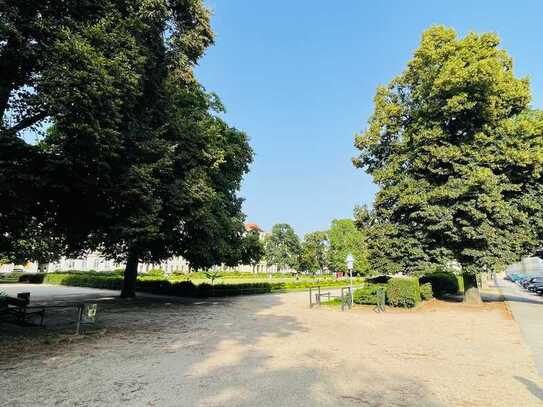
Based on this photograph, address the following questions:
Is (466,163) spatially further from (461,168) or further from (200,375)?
(200,375)

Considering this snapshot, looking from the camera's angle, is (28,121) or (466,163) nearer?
(28,121)

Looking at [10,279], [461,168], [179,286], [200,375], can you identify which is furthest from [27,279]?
[461,168]

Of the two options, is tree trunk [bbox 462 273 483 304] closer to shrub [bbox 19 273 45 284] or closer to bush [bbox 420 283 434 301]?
bush [bbox 420 283 434 301]

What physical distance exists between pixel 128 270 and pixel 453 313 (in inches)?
806

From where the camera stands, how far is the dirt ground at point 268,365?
6.07m

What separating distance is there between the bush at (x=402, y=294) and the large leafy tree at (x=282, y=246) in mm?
69481

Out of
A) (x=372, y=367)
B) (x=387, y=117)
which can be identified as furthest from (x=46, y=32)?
(x=387, y=117)

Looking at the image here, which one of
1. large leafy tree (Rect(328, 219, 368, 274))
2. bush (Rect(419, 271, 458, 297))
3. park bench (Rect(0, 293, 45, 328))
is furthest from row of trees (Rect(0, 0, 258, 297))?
large leafy tree (Rect(328, 219, 368, 274))

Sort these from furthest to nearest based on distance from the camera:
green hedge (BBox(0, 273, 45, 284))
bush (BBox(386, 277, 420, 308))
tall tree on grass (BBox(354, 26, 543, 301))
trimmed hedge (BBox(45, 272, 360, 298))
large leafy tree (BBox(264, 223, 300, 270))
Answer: large leafy tree (BBox(264, 223, 300, 270))
green hedge (BBox(0, 273, 45, 284))
trimmed hedge (BBox(45, 272, 360, 298))
bush (BBox(386, 277, 420, 308))
tall tree on grass (BBox(354, 26, 543, 301))

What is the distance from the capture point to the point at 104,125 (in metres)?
11.2

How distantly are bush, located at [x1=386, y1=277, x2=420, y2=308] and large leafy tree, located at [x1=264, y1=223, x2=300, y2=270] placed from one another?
69481 millimetres

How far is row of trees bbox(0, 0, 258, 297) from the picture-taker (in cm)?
1027

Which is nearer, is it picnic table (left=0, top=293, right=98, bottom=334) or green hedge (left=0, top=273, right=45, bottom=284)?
picnic table (left=0, top=293, right=98, bottom=334)

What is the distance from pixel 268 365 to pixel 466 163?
16963 millimetres
